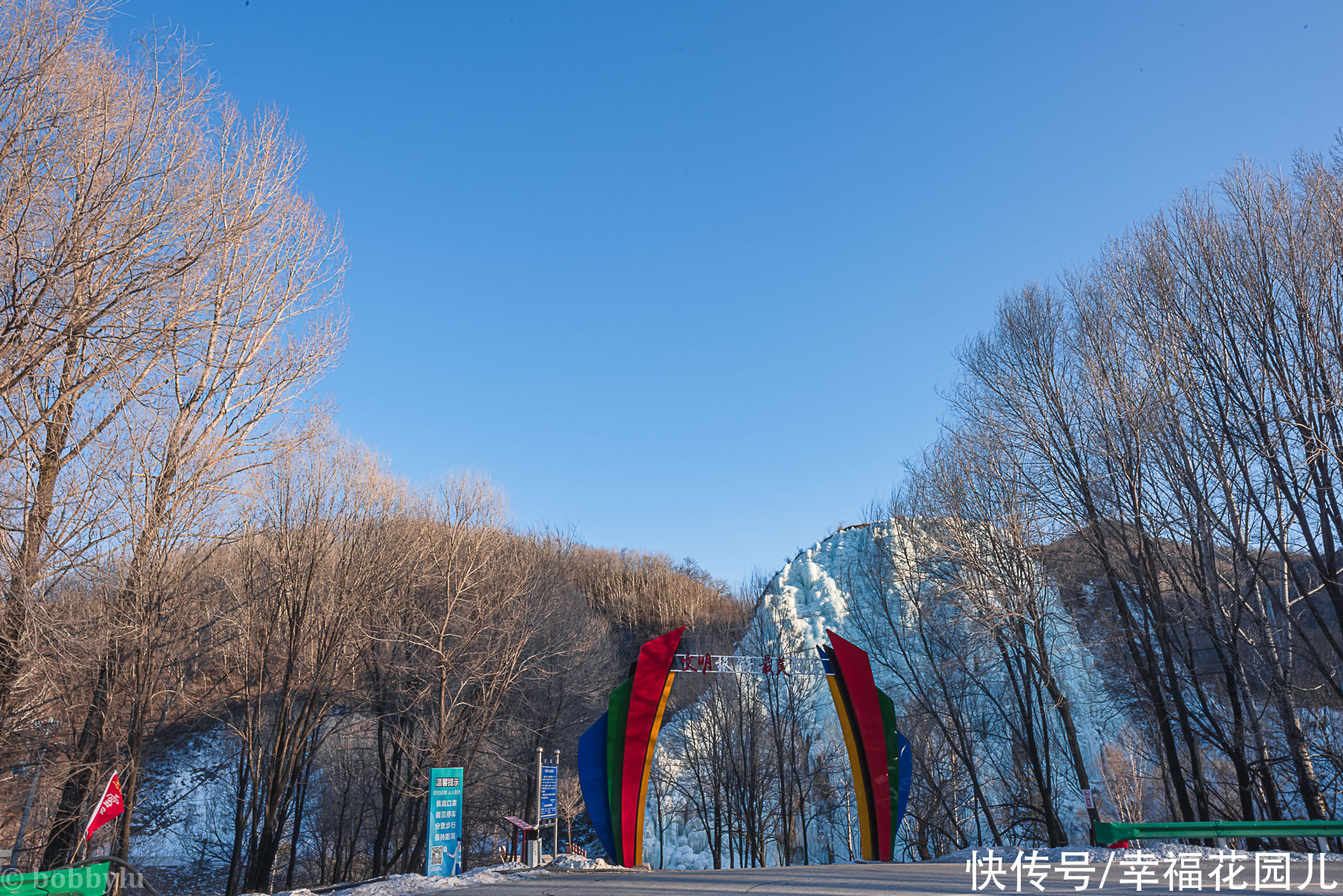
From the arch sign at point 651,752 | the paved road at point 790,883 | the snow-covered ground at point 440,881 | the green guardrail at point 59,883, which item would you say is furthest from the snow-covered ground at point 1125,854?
the green guardrail at point 59,883

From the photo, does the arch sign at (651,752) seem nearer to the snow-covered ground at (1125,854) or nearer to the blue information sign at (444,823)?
the snow-covered ground at (1125,854)

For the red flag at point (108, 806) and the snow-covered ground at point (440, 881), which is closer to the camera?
the red flag at point (108, 806)

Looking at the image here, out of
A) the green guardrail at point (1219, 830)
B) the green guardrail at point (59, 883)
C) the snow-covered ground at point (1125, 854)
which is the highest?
the green guardrail at point (59, 883)

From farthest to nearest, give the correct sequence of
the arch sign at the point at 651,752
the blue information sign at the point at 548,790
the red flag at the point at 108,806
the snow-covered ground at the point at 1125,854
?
the arch sign at the point at 651,752 → the blue information sign at the point at 548,790 → the snow-covered ground at the point at 1125,854 → the red flag at the point at 108,806

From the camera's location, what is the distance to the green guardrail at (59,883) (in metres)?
6.69

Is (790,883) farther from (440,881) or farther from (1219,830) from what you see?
(1219,830)

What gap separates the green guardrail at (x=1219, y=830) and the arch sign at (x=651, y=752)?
384 centimetres

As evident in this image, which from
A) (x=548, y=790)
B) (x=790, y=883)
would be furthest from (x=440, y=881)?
(x=790, y=883)

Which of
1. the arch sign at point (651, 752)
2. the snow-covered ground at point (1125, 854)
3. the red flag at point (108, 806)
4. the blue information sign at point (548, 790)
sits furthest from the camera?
the arch sign at point (651, 752)

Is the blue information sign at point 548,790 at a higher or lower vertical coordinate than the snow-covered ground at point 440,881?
higher

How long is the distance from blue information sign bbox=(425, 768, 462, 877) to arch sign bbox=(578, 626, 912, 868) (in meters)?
3.49

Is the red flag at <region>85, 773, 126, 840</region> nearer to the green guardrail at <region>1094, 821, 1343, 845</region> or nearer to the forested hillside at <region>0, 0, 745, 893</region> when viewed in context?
the forested hillside at <region>0, 0, 745, 893</region>

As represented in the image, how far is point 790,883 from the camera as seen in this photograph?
30.9 ft

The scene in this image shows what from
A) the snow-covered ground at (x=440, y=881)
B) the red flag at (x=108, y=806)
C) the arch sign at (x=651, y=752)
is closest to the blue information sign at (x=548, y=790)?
the snow-covered ground at (x=440, y=881)
